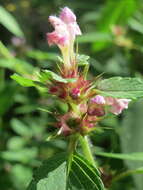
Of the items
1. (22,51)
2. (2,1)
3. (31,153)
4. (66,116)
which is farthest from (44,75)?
(2,1)

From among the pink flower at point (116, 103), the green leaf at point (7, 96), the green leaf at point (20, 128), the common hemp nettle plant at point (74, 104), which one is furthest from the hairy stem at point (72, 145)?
the green leaf at point (20, 128)

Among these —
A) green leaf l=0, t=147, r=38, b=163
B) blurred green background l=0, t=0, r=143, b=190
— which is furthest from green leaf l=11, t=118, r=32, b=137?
green leaf l=0, t=147, r=38, b=163

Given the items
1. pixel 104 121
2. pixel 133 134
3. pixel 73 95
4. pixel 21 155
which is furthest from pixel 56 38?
pixel 104 121

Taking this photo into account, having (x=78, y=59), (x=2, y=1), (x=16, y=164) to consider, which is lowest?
(x=16, y=164)

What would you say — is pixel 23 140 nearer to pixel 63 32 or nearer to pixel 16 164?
pixel 16 164

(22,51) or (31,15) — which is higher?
(31,15)

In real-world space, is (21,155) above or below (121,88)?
below

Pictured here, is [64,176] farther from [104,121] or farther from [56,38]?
[104,121]
